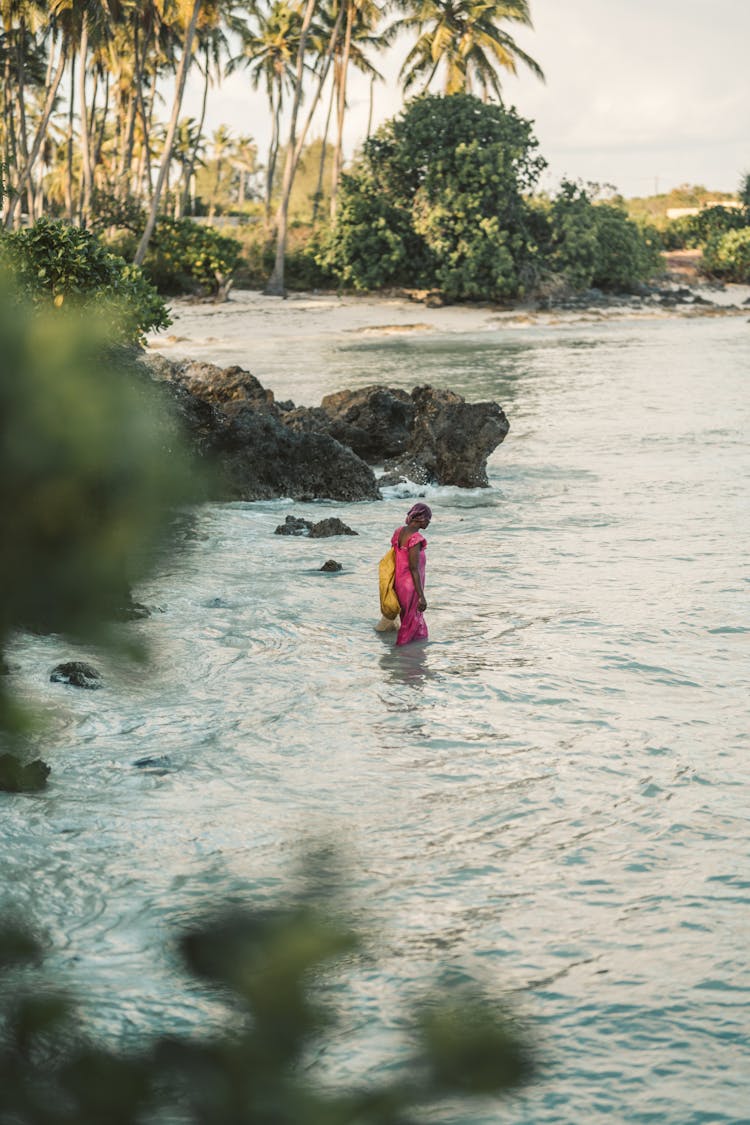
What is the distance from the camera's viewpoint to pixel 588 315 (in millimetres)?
48656

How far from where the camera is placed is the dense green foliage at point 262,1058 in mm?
841

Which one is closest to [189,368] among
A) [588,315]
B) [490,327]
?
[490,327]

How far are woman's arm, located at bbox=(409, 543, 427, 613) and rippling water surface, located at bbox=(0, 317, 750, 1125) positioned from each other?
31cm

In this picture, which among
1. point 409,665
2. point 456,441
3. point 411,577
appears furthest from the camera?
point 456,441

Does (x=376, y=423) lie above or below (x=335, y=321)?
below

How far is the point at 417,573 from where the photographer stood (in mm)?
9070

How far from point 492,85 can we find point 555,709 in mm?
52174

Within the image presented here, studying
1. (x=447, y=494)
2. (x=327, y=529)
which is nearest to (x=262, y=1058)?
(x=327, y=529)

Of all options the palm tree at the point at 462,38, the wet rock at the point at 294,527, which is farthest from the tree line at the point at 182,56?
the wet rock at the point at 294,527

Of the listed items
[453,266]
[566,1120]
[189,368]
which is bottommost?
[566,1120]

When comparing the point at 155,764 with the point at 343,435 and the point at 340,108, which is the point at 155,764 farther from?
the point at 340,108

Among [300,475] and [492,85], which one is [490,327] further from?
[300,475]

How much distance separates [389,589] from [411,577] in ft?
0.63

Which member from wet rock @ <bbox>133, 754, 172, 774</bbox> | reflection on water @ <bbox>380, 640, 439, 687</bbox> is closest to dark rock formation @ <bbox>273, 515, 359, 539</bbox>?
reflection on water @ <bbox>380, 640, 439, 687</bbox>
